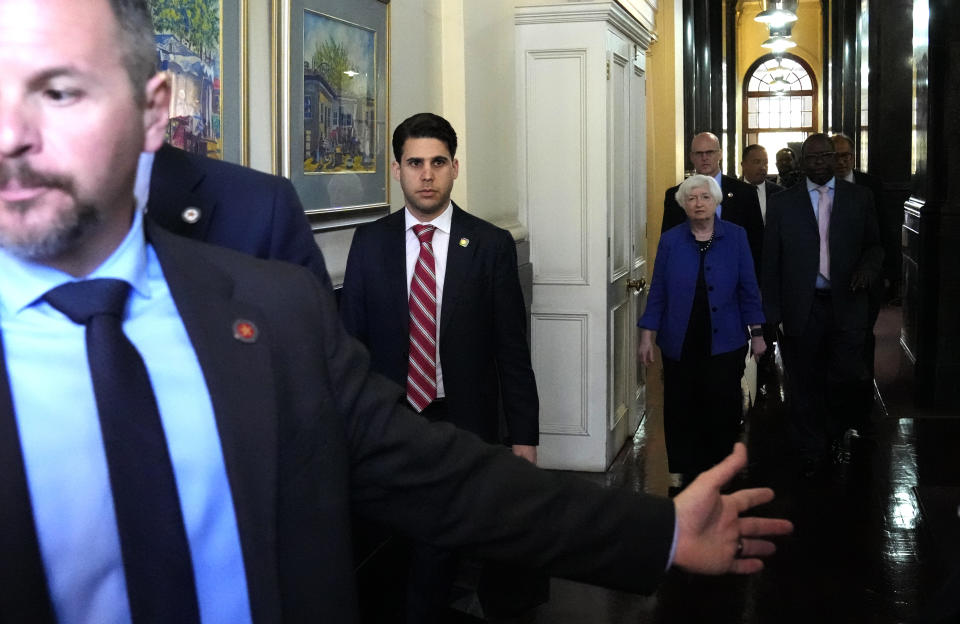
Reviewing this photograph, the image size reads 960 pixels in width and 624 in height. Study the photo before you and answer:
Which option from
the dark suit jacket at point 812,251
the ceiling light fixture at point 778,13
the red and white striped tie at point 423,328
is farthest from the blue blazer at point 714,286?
the ceiling light fixture at point 778,13

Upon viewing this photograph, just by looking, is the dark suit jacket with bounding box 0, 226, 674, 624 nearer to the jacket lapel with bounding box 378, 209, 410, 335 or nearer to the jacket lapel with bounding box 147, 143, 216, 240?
the jacket lapel with bounding box 147, 143, 216, 240

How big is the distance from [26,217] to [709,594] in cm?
404

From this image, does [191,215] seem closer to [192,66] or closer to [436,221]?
[192,66]

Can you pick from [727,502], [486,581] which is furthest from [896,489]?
[727,502]

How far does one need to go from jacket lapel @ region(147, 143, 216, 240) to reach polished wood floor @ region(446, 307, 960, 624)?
2.23m

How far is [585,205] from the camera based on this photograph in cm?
691

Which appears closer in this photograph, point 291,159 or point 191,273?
point 191,273

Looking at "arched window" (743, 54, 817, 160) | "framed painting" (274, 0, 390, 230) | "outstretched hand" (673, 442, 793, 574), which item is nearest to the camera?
"outstretched hand" (673, 442, 793, 574)

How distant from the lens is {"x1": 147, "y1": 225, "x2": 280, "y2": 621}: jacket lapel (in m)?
1.34

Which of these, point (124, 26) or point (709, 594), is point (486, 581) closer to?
point (709, 594)

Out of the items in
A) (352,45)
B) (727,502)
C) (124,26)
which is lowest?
(727,502)

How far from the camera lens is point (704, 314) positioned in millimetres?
5934

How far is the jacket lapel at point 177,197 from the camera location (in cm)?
184

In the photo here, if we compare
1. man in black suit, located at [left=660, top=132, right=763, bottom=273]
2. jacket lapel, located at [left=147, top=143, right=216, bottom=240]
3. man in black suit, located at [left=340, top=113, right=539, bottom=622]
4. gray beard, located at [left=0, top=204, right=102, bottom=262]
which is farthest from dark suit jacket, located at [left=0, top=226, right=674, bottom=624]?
man in black suit, located at [left=660, top=132, right=763, bottom=273]
